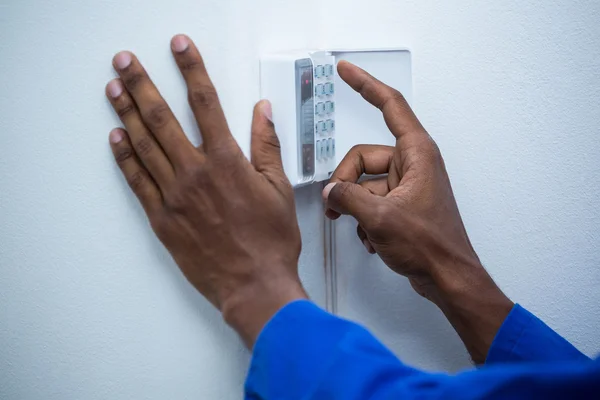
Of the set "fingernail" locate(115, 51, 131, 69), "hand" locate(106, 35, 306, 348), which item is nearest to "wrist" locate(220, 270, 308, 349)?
"hand" locate(106, 35, 306, 348)

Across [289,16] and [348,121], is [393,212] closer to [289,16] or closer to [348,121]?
[348,121]

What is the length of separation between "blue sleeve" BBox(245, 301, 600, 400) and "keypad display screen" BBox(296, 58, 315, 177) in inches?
7.2

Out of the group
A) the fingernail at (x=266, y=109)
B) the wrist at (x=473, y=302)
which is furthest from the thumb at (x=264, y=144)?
the wrist at (x=473, y=302)

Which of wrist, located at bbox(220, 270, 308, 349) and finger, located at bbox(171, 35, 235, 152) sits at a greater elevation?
finger, located at bbox(171, 35, 235, 152)

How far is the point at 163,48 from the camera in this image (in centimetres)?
53

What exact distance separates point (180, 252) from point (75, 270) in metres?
0.09

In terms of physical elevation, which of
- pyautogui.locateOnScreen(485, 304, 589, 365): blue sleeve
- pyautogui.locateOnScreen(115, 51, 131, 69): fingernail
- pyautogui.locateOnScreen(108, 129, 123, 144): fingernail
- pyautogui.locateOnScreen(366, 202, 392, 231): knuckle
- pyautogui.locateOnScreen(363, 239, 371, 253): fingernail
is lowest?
pyautogui.locateOnScreen(485, 304, 589, 365): blue sleeve

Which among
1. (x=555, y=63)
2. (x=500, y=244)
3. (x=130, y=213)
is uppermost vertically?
(x=555, y=63)

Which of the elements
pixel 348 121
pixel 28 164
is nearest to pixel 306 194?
pixel 348 121

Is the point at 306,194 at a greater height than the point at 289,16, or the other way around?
the point at 289,16

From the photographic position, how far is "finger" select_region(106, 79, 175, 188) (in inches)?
19.9

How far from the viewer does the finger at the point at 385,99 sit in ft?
2.11

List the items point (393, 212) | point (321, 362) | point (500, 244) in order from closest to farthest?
point (321, 362) → point (393, 212) → point (500, 244)

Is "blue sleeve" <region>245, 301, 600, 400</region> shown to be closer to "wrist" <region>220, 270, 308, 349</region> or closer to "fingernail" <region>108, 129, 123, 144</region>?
"wrist" <region>220, 270, 308, 349</region>
